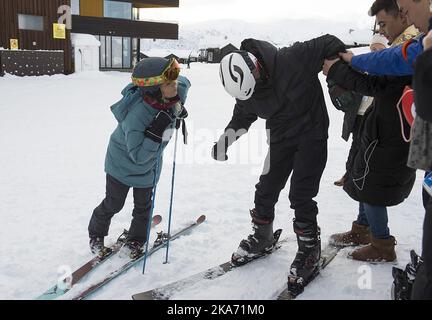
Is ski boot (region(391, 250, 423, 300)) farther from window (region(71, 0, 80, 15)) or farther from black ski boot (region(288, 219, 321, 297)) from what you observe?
window (region(71, 0, 80, 15))

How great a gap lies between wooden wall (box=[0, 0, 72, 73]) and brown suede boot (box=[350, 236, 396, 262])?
24991 mm

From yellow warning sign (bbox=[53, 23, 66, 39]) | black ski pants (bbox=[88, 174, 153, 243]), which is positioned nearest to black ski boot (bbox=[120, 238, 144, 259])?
black ski pants (bbox=[88, 174, 153, 243])

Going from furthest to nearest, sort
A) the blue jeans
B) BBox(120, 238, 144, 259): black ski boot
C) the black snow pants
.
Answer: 1. BBox(120, 238, 144, 259): black ski boot
2. the blue jeans
3. the black snow pants

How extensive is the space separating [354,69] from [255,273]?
1708 millimetres

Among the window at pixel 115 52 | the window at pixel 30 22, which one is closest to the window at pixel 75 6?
the window at pixel 115 52

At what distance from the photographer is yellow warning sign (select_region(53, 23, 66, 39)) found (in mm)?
25234

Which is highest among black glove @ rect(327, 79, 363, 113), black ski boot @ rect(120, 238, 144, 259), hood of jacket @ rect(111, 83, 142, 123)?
black glove @ rect(327, 79, 363, 113)

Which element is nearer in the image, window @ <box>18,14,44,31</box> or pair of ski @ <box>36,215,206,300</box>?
pair of ski @ <box>36,215,206,300</box>

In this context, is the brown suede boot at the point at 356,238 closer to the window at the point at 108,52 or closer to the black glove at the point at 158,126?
the black glove at the point at 158,126

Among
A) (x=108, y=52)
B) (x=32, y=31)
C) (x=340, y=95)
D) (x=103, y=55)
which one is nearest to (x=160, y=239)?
(x=340, y=95)

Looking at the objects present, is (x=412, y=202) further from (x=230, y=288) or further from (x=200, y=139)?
(x=200, y=139)

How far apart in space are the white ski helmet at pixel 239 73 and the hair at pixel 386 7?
101 cm

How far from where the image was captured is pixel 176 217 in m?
4.34
